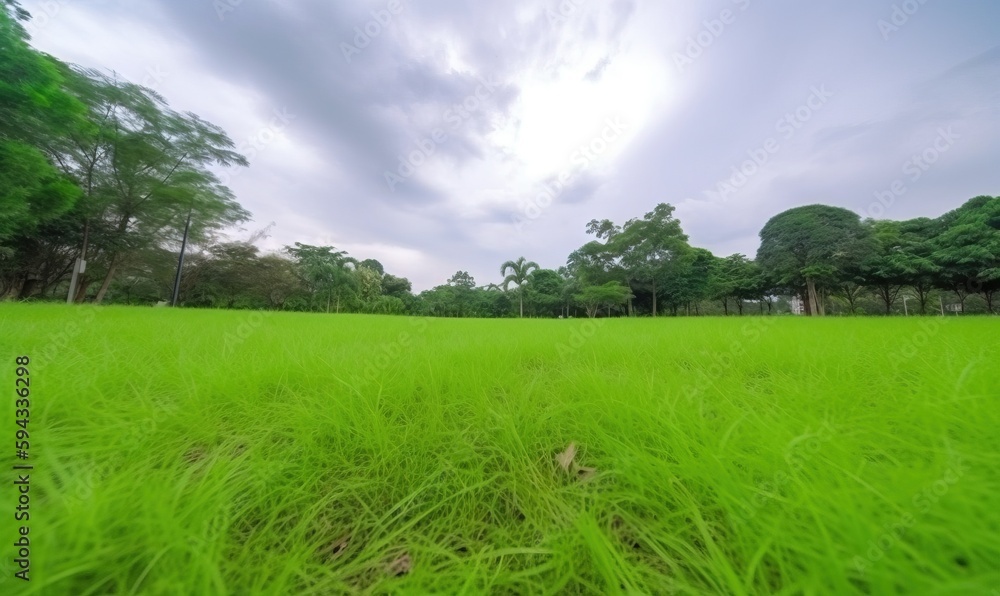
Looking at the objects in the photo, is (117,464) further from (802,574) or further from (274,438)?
(802,574)

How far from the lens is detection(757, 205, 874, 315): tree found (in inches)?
607

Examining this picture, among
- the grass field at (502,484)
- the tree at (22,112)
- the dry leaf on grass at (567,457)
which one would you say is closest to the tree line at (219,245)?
the tree at (22,112)

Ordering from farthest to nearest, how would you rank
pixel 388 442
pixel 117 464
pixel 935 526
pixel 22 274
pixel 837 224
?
pixel 837 224, pixel 22 274, pixel 388 442, pixel 117 464, pixel 935 526

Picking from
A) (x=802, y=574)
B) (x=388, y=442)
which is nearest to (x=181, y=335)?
(x=388, y=442)

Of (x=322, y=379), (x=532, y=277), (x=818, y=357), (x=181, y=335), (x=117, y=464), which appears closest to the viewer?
(x=117, y=464)

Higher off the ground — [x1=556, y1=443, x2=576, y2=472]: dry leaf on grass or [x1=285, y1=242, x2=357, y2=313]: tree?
[x1=285, y1=242, x2=357, y2=313]: tree

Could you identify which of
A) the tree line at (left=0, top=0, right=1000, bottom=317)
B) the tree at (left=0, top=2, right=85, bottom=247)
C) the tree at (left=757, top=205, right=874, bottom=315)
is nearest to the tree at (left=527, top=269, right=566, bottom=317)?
the tree line at (left=0, top=0, right=1000, bottom=317)

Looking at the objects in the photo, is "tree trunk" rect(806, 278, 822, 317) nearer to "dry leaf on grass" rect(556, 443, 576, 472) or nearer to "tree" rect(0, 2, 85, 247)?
"dry leaf on grass" rect(556, 443, 576, 472)

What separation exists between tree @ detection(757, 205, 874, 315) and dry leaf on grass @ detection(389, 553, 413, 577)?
22176mm

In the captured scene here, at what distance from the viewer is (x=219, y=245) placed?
19.2 metres

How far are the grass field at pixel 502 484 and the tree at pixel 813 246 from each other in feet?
66.9

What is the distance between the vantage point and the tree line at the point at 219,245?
7.46 m

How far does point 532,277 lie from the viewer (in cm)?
2872

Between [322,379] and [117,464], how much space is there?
0.85m
